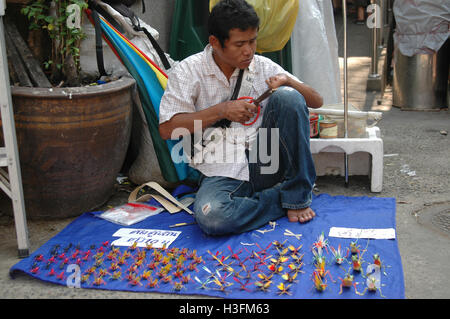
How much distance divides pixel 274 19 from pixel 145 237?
5.61ft

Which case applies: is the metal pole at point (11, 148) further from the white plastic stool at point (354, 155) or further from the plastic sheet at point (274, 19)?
the white plastic stool at point (354, 155)

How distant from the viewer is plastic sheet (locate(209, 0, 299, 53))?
11.4 ft

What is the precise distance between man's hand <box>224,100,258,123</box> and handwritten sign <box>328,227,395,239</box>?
2.28 ft

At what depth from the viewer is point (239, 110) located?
2.58 m

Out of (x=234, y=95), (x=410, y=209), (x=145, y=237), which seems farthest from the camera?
(x=410, y=209)

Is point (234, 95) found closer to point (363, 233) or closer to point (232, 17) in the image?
point (232, 17)

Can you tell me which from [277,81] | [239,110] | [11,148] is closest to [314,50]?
[277,81]

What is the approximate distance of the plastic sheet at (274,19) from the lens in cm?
348

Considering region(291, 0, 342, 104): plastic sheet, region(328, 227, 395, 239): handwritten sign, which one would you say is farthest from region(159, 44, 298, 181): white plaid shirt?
region(291, 0, 342, 104): plastic sheet

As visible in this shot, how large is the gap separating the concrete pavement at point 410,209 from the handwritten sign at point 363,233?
0.07 m

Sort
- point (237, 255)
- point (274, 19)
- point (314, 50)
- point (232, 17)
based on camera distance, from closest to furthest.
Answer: point (237, 255) < point (232, 17) < point (274, 19) < point (314, 50)

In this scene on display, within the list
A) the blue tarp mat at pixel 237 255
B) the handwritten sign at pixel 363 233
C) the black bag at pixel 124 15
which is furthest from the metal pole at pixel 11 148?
the handwritten sign at pixel 363 233

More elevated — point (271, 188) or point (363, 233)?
point (271, 188)
